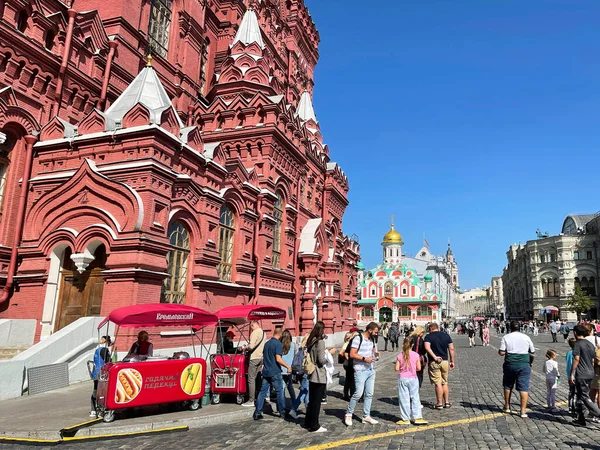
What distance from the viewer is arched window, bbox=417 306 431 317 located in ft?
224

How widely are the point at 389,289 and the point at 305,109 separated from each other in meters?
47.0

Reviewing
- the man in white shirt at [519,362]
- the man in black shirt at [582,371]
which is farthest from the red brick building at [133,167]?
the man in black shirt at [582,371]

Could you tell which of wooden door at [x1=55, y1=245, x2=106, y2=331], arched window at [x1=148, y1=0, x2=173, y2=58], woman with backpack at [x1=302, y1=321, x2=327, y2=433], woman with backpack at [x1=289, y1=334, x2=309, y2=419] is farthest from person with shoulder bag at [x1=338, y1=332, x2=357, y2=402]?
arched window at [x1=148, y1=0, x2=173, y2=58]

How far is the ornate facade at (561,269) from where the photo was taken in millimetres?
68031

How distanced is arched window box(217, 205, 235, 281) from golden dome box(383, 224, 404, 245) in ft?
247

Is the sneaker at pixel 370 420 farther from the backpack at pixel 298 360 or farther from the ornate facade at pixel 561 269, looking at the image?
the ornate facade at pixel 561 269

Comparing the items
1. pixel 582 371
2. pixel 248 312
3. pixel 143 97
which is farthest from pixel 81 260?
pixel 582 371

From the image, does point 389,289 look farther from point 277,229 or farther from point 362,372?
point 362,372

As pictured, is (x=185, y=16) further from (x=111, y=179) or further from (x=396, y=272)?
(x=396, y=272)

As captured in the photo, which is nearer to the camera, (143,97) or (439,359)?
(439,359)

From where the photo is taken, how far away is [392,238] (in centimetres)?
8994

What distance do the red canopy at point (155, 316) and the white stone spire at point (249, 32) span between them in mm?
17464

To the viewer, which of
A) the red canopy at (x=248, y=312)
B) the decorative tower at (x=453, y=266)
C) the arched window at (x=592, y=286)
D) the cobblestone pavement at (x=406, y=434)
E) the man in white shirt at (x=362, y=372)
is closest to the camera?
the cobblestone pavement at (x=406, y=434)

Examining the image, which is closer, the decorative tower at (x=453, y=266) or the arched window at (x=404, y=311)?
the arched window at (x=404, y=311)
